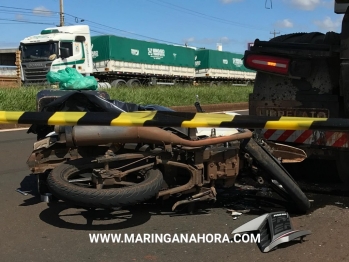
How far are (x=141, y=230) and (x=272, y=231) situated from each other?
3.47 feet

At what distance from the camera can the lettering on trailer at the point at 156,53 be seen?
32494 millimetres

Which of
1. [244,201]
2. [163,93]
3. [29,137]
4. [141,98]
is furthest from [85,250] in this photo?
[163,93]

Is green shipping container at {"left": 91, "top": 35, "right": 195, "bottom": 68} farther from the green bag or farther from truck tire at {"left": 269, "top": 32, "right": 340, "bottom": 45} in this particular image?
truck tire at {"left": 269, "top": 32, "right": 340, "bottom": 45}

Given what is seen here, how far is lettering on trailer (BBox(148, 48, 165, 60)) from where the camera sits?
107 feet

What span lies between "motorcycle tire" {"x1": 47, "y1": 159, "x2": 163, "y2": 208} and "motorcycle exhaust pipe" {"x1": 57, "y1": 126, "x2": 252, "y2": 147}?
0.29 m

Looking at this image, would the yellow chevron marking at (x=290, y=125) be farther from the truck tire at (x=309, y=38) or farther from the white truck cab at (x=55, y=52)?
the white truck cab at (x=55, y=52)

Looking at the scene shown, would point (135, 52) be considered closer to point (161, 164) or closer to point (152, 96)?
point (152, 96)

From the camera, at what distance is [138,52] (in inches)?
1224

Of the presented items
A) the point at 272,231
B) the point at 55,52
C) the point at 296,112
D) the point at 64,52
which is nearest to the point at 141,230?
the point at 272,231

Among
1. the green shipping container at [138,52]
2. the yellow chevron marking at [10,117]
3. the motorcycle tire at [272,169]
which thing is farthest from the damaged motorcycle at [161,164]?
the green shipping container at [138,52]

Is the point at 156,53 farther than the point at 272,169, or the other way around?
the point at 156,53

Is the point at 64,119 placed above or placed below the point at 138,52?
below

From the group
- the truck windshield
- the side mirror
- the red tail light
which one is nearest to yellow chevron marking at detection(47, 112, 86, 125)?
the red tail light

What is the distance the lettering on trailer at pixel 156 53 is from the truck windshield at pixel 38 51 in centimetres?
1078
